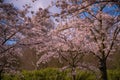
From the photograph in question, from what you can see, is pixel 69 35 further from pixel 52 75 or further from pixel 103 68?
pixel 52 75

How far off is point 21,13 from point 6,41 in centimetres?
162

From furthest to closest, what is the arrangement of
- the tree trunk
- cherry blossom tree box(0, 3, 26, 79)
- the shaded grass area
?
the shaded grass area, the tree trunk, cherry blossom tree box(0, 3, 26, 79)

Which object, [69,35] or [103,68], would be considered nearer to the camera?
[103,68]

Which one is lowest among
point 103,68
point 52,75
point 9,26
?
point 52,75

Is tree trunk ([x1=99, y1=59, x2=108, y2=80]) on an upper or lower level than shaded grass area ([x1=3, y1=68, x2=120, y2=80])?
upper

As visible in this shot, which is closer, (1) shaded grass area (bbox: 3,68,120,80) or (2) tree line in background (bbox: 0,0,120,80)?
(2) tree line in background (bbox: 0,0,120,80)

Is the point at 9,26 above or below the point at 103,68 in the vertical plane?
above

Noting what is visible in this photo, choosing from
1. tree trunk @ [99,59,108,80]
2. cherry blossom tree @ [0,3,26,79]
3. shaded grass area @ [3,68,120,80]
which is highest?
cherry blossom tree @ [0,3,26,79]

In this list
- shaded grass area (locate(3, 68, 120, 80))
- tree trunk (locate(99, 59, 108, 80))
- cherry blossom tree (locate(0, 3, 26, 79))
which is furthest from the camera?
shaded grass area (locate(3, 68, 120, 80))

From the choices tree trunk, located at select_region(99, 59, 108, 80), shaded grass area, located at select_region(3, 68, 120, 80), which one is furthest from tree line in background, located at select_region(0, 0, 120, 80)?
shaded grass area, located at select_region(3, 68, 120, 80)

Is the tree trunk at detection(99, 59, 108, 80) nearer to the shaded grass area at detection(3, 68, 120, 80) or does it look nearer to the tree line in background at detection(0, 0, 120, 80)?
the tree line in background at detection(0, 0, 120, 80)

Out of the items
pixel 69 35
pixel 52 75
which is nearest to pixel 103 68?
pixel 69 35

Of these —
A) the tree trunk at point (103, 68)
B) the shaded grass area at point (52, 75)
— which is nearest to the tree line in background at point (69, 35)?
the tree trunk at point (103, 68)

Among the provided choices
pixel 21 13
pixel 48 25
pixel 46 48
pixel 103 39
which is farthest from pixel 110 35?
pixel 48 25
